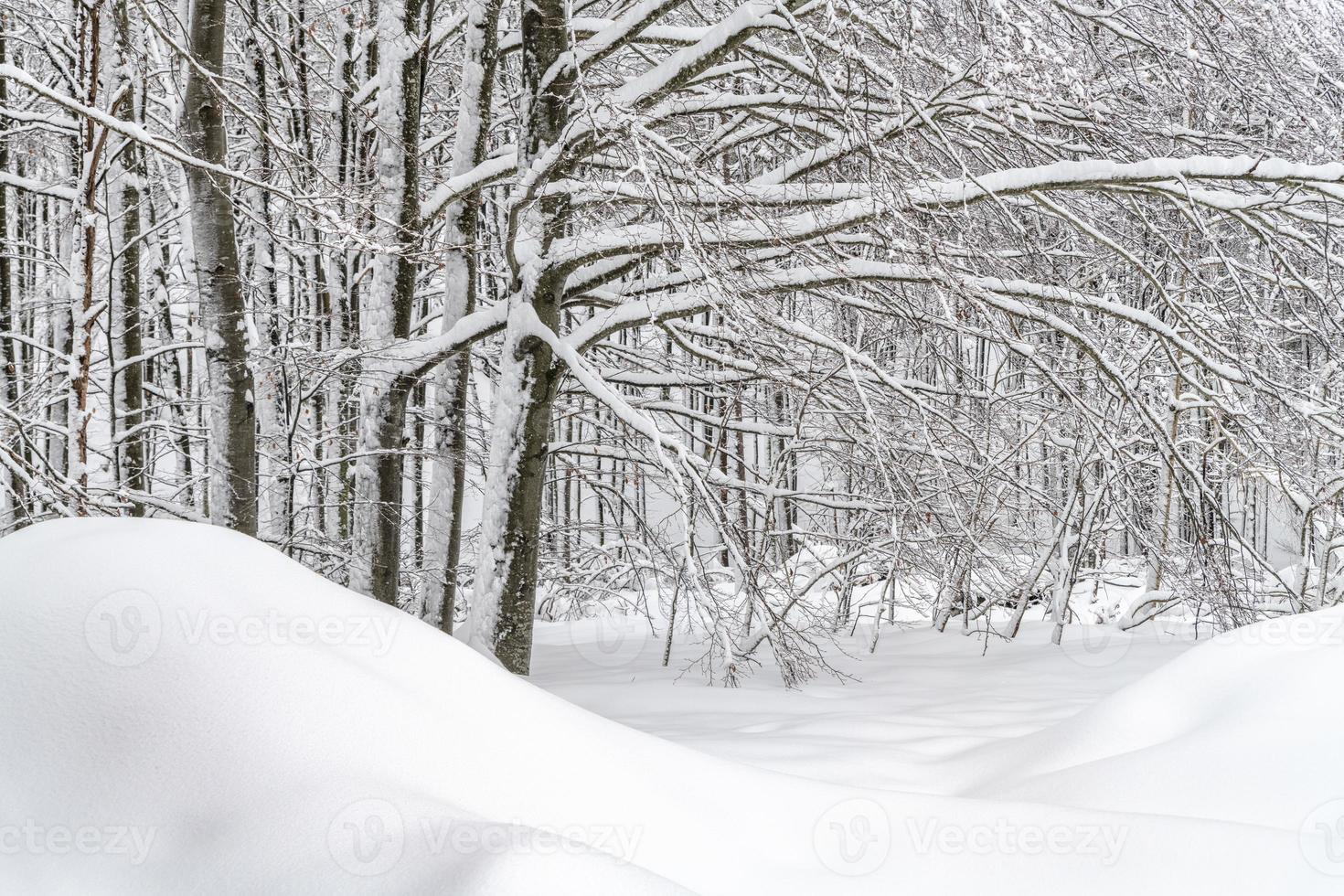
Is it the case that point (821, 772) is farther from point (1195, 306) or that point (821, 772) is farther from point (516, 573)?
point (1195, 306)

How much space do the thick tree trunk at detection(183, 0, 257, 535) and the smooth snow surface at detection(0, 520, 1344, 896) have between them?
3330 millimetres

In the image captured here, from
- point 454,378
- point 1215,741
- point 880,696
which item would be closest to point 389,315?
point 454,378

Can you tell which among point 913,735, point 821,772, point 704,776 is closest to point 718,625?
point 913,735

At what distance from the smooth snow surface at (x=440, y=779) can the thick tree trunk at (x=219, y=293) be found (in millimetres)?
3330

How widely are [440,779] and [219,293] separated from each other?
4390 millimetres

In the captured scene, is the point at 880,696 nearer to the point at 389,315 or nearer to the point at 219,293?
the point at 389,315

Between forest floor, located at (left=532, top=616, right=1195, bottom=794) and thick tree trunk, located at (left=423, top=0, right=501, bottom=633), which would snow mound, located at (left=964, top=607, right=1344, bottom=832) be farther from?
thick tree trunk, located at (left=423, top=0, right=501, bottom=633)

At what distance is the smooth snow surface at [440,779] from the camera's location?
4.63 ft

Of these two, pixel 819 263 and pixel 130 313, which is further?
pixel 130 313

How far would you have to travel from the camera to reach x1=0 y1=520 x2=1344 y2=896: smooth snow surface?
55.6 inches

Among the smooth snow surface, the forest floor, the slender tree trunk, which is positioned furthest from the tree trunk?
the smooth snow surface

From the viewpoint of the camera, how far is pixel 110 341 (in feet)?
27.4

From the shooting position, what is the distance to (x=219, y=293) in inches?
207

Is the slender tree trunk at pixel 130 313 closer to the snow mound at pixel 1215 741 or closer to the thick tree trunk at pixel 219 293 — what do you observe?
the thick tree trunk at pixel 219 293
